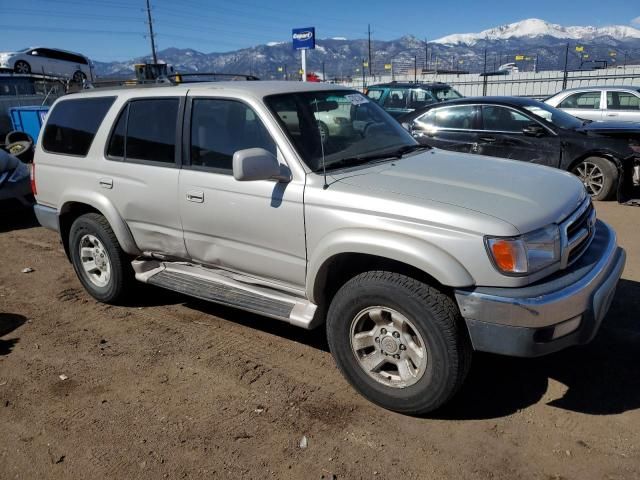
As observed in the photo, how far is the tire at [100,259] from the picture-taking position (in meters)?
4.46

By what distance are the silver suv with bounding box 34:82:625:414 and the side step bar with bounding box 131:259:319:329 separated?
0.01m

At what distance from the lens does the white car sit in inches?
1077

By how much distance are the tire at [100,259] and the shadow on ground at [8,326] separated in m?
0.61

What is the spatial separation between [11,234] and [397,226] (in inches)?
264

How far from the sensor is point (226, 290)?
12.4ft

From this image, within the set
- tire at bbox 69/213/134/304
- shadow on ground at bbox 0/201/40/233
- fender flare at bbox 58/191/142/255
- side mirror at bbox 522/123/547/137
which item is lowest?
shadow on ground at bbox 0/201/40/233

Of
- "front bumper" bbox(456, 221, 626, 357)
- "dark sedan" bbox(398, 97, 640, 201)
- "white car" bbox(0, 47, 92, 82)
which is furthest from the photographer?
"white car" bbox(0, 47, 92, 82)

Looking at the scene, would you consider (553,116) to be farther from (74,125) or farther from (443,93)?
(74,125)

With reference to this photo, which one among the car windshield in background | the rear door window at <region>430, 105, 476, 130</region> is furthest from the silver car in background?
the rear door window at <region>430, 105, 476, 130</region>

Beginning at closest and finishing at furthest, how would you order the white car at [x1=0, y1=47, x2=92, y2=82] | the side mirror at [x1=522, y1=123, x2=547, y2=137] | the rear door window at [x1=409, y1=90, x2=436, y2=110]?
1. the side mirror at [x1=522, y1=123, x2=547, y2=137]
2. the rear door window at [x1=409, y1=90, x2=436, y2=110]
3. the white car at [x1=0, y1=47, x2=92, y2=82]

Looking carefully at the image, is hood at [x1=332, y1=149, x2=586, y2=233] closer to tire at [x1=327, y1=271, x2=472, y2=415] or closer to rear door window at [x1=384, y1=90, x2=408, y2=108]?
tire at [x1=327, y1=271, x2=472, y2=415]

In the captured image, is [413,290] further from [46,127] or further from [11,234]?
[11,234]

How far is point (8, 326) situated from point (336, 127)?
3.23 m

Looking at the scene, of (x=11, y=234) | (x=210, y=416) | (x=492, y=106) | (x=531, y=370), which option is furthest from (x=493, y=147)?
(x=11, y=234)
